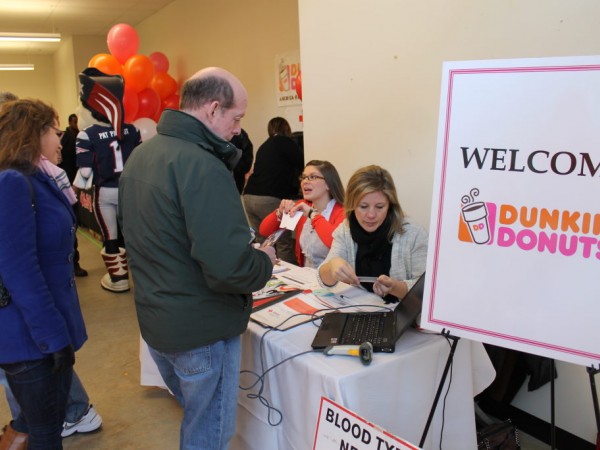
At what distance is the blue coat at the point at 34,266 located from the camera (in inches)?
54.8

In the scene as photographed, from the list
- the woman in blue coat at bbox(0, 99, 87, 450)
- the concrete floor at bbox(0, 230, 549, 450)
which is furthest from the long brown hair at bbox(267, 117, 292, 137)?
the woman in blue coat at bbox(0, 99, 87, 450)

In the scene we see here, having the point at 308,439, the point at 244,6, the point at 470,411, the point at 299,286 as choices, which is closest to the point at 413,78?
the point at 299,286

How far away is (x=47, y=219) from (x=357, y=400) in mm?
1059

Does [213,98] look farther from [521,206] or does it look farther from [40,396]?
[40,396]

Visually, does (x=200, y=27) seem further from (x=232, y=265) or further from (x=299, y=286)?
(x=232, y=265)

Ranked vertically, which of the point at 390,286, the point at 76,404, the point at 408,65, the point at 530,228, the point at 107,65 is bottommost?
the point at 76,404

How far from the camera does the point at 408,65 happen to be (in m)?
2.40

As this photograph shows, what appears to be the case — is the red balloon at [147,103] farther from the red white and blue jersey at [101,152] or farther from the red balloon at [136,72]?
the red white and blue jersey at [101,152]

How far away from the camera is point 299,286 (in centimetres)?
208

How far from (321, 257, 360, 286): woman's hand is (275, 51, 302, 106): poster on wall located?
293cm

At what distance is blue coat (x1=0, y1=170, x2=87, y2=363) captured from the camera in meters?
1.39

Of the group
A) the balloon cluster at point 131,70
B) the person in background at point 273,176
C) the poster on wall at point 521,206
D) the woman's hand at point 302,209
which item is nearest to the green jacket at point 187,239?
the poster on wall at point 521,206

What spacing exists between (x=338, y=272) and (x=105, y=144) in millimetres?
2924

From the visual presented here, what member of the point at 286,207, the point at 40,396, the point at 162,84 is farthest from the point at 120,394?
the point at 162,84
